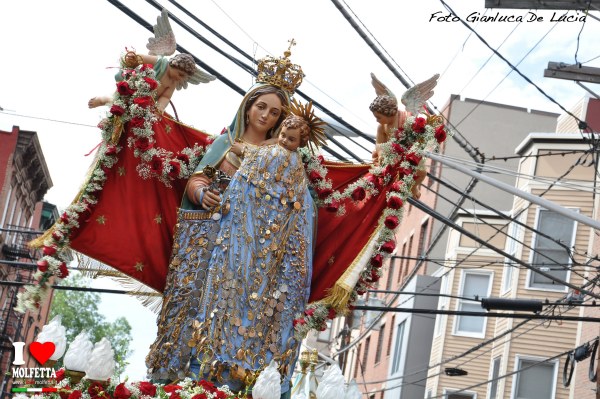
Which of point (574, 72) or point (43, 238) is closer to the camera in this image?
point (43, 238)

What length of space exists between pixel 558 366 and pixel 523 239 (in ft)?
12.3

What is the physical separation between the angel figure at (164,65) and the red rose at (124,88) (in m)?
0.15

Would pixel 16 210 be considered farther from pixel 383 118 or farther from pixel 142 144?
pixel 383 118

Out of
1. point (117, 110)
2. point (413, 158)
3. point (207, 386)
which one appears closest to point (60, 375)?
point (207, 386)

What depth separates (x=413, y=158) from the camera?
496 inches

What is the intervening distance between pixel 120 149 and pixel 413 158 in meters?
3.02

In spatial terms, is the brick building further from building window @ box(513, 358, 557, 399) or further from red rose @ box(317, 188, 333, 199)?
red rose @ box(317, 188, 333, 199)

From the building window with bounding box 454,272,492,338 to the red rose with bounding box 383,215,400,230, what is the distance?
27645 mm

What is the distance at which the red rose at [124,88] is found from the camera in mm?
12641

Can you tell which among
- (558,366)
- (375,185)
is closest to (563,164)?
(558,366)

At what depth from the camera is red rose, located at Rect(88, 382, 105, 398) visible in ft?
34.1

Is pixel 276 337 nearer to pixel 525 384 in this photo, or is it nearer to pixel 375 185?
pixel 375 185

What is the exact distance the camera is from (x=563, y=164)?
3484 cm

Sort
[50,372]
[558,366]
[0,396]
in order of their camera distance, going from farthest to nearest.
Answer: [0,396]
[558,366]
[50,372]
